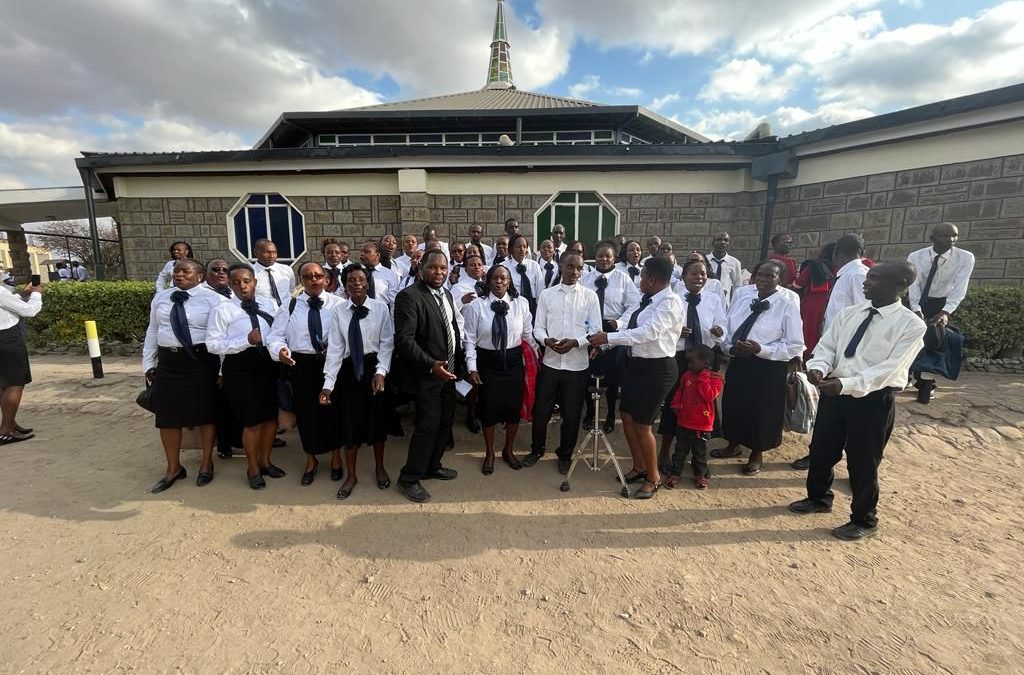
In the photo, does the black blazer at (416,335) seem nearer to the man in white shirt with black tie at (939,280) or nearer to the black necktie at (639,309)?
the black necktie at (639,309)

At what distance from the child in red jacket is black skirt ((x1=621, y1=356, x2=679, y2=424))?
0.69ft

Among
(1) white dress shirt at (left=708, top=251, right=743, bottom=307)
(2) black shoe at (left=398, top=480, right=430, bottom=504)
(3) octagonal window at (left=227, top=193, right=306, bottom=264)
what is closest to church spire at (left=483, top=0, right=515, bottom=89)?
(3) octagonal window at (left=227, top=193, right=306, bottom=264)

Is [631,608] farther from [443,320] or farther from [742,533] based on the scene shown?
[443,320]

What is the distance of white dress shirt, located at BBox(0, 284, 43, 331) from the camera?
4750mm

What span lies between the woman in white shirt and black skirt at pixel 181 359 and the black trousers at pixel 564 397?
2.85m

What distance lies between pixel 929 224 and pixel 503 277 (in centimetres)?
770

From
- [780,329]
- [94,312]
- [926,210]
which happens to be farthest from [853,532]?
[94,312]

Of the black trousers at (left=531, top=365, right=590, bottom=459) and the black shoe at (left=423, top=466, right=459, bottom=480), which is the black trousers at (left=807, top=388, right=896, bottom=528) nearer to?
the black trousers at (left=531, top=365, right=590, bottom=459)

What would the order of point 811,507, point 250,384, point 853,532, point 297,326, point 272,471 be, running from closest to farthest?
point 853,532 < point 811,507 < point 297,326 < point 250,384 < point 272,471

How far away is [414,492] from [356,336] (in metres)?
1.38

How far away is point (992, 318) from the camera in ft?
21.1

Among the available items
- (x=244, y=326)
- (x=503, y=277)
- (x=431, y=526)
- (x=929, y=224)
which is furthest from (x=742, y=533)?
(x=929, y=224)

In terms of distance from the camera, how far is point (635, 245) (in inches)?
228

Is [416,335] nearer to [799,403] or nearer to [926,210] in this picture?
[799,403]
